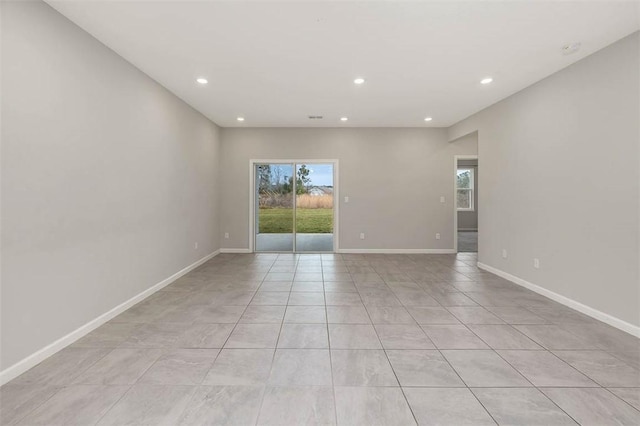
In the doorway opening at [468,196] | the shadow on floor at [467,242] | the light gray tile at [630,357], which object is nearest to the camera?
the light gray tile at [630,357]

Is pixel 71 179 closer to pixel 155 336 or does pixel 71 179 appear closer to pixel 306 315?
pixel 155 336

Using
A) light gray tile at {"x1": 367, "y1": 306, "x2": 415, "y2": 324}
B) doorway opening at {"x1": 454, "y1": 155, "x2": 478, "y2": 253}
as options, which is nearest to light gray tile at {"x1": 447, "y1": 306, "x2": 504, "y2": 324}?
light gray tile at {"x1": 367, "y1": 306, "x2": 415, "y2": 324}

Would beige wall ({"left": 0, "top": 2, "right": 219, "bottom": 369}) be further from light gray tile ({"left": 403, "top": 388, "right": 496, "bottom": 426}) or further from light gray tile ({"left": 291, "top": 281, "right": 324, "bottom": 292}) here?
light gray tile ({"left": 403, "top": 388, "right": 496, "bottom": 426})

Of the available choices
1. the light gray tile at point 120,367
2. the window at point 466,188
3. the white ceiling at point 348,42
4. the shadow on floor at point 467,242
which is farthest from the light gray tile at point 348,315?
the window at point 466,188

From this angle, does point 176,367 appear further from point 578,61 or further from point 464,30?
point 578,61

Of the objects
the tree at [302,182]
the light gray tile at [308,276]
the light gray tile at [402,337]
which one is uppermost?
the tree at [302,182]

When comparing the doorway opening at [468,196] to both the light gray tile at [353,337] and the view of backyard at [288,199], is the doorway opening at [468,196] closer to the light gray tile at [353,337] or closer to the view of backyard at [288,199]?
the view of backyard at [288,199]

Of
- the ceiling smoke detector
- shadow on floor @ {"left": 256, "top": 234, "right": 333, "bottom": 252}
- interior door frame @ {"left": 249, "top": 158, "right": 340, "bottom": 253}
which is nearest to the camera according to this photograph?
the ceiling smoke detector

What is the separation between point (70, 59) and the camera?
8.09 ft

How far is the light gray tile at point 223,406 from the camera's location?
160 cm

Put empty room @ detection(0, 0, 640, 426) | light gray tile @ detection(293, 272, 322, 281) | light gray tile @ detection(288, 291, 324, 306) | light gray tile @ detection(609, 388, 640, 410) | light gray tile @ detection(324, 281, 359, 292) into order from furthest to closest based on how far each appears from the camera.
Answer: light gray tile @ detection(293, 272, 322, 281) → light gray tile @ detection(324, 281, 359, 292) → light gray tile @ detection(288, 291, 324, 306) → empty room @ detection(0, 0, 640, 426) → light gray tile @ detection(609, 388, 640, 410)

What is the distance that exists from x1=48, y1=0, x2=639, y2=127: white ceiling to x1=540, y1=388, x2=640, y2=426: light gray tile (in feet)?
9.43

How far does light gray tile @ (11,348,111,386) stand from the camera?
1.93m

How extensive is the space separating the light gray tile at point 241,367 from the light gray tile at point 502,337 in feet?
6.21
